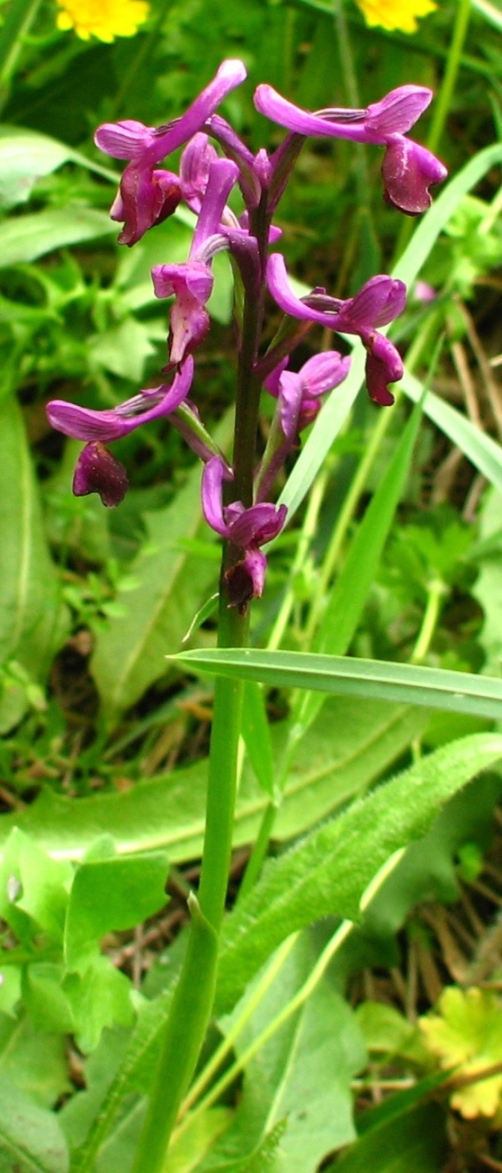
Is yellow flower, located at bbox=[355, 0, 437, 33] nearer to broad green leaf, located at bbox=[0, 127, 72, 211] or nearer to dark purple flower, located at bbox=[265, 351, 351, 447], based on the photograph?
broad green leaf, located at bbox=[0, 127, 72, 211]

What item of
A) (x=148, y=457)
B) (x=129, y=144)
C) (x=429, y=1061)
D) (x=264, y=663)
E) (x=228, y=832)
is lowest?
(x=429, y=1061)

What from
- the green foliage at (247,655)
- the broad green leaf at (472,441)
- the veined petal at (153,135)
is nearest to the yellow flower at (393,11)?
the green foliage at (247,655)

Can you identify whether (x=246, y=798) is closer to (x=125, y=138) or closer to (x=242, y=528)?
(x=242, y=528)

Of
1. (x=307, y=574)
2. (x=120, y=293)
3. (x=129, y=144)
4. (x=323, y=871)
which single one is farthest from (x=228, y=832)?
(x=120, y=293)

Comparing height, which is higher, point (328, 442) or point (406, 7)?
point (406, 7)

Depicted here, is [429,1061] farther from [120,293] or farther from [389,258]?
[389,258]

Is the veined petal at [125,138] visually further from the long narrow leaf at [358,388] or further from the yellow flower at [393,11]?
the yellow flower at [393,11]
